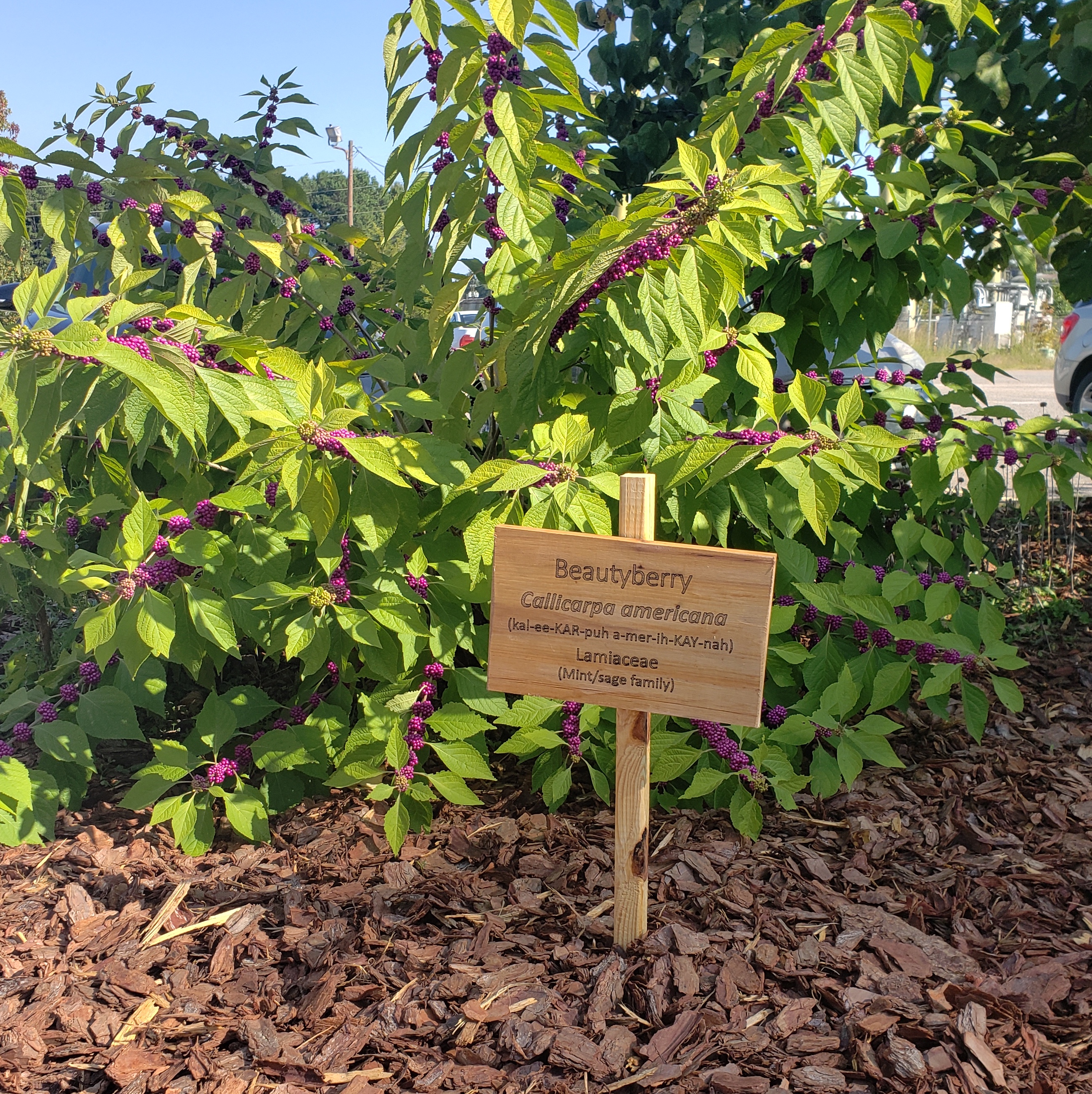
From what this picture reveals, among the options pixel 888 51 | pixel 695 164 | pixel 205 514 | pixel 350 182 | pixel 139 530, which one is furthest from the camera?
pixel 350 182

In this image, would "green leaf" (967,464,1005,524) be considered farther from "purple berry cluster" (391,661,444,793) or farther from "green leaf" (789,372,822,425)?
"purple berry cluster" (391,661,444,793)

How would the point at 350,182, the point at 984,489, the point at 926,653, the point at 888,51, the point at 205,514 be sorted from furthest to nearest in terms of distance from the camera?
the point at 350,182, the point at 984,489, the point at 926,653, the point at 205,514, the point at 888,51

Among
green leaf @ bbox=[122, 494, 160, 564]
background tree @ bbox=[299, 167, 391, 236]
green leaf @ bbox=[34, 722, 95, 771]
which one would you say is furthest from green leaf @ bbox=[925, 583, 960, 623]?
background tree @ bbox=[299, 167, 391, 236]

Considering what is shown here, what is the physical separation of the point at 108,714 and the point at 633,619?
139 cm

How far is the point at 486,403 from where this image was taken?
203 centimetres

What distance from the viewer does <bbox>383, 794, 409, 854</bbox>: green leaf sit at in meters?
2.10

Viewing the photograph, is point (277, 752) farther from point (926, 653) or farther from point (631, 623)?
point (926, 653)

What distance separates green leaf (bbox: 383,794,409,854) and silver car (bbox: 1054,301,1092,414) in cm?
720

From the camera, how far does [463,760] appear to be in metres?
2.16

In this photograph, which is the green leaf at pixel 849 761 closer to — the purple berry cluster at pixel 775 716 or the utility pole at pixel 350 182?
the purple berry cluster at pixel 775 716

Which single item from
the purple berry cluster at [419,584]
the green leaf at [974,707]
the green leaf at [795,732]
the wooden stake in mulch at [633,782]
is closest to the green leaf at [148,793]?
the purple berry cluster at [419,584]

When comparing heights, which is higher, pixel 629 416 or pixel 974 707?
pixel 629 416

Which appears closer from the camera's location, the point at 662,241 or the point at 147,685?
the point at 662,241

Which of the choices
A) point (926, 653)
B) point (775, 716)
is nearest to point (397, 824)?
point (775, 716)
